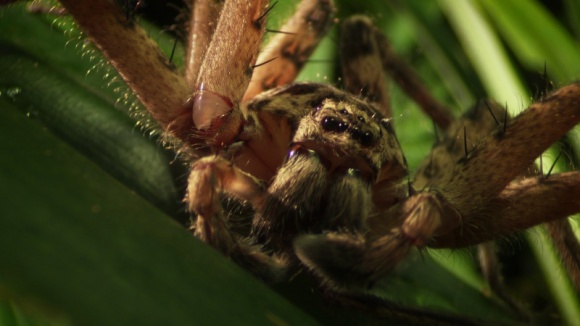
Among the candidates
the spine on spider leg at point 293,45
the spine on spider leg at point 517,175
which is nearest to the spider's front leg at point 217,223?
the spine on spider leg at point 517,175

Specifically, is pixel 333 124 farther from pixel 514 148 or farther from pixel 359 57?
pixel 359 57

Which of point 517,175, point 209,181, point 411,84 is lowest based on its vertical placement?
point 411,84

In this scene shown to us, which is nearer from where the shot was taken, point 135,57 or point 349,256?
point 349,256

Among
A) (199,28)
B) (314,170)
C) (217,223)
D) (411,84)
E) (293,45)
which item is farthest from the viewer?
(411,84)

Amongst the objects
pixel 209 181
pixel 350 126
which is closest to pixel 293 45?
pixel 350 126

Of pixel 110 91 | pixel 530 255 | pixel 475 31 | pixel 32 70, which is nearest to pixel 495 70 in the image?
pixel 475 31

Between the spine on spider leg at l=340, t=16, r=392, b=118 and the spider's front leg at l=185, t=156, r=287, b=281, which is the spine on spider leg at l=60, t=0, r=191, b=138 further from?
the spine on spider leg at l=340, t=16, r=392, b=118

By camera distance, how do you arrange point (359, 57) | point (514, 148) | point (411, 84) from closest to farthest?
point (514, 148), point (359, 57), point (411, 84)

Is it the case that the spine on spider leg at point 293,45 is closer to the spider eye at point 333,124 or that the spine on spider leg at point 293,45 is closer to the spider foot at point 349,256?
the spider eye at point 333,124
